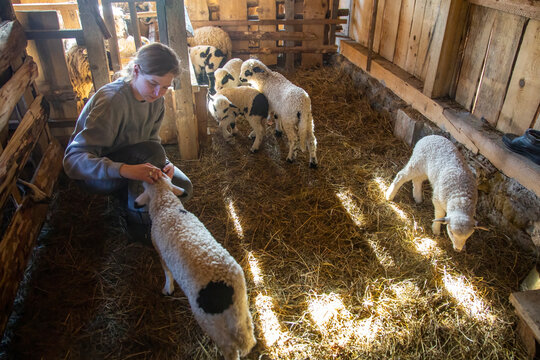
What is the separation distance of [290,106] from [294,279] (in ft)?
7.55

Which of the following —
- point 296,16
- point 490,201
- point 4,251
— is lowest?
point 490,201

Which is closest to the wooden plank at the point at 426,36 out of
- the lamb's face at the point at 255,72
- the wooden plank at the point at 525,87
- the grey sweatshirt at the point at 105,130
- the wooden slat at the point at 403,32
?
the wooden slat at the point at 403,32

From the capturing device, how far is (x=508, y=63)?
12.8ft

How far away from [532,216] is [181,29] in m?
3.99

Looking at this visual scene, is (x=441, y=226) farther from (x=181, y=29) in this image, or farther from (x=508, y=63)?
(x=181, y=29)

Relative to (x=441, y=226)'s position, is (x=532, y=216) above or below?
above

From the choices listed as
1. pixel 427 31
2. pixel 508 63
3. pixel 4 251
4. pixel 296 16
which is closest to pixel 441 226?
pixel 508 63

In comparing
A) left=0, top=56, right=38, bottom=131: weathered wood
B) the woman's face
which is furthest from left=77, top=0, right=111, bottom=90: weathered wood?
the woman's face

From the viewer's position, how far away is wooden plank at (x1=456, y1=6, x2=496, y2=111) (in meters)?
4.21

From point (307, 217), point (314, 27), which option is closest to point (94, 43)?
point (307, 217)

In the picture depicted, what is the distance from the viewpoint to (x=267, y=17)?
8289 mm

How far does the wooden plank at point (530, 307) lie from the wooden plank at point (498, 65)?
212 cm

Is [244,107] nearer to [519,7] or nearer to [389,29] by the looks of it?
[389,29]

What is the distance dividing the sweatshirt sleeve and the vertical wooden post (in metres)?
1.36
